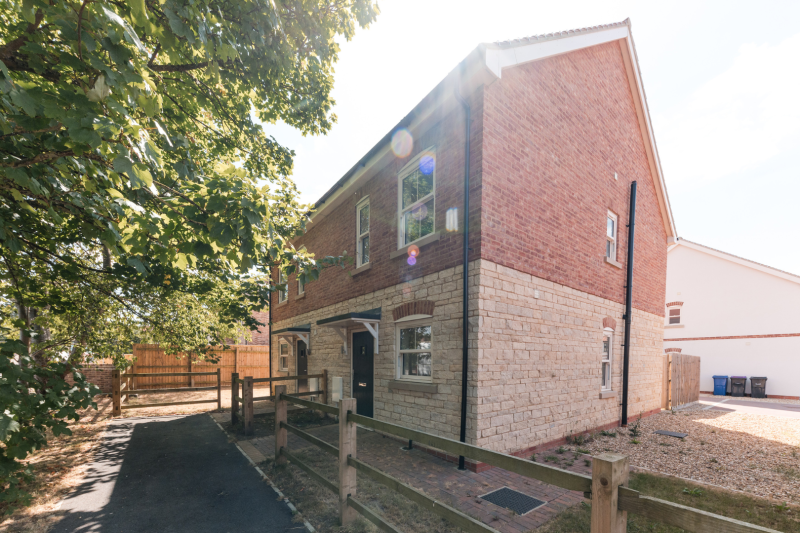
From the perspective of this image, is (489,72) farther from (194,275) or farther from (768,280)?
(768,280)

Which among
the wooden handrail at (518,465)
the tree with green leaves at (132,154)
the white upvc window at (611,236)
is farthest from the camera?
the white upvc window at (611,236)

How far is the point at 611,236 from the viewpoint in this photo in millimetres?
10125

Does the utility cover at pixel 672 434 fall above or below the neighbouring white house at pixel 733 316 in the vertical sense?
below

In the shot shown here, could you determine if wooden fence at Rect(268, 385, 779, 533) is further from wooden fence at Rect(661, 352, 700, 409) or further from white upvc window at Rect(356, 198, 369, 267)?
wooden fence at Rect(661, 352, 700, 409)

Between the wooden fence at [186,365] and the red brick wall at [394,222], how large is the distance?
7098 millimetres

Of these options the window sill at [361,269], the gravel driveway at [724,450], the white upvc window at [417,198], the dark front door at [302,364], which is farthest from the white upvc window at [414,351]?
the dark front door at [302,364]

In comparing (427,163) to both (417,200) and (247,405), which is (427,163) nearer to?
(417,200)

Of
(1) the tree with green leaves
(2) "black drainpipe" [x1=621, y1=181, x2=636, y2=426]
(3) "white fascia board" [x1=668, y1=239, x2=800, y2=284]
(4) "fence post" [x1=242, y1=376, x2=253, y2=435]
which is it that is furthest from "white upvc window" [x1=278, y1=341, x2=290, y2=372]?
(3) "white fascia board" [x1=668, y1=239, x2=800, y2=284]

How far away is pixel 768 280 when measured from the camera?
61.1ft

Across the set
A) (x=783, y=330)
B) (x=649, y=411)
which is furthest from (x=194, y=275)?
(x=783, y=330)

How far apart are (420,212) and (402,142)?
172 cm

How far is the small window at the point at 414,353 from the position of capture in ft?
24.1

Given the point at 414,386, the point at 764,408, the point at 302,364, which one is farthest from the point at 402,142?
the point at 764,408

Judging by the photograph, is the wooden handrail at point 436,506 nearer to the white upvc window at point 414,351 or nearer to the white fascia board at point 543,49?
the white upvc window at point 414,351
